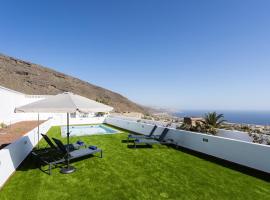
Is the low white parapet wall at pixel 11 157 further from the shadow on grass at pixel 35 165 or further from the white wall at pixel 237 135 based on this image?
the white wall at pixel 237 135

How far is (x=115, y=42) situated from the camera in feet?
96.4

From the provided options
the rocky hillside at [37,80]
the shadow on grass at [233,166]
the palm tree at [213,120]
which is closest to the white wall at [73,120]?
the palm tree at [213,120]

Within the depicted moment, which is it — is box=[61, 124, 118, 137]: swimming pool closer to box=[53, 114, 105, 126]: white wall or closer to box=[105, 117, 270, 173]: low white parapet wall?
box=[53, 114, 105, 126]: white wall

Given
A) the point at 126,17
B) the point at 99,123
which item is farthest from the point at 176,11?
the point at 99,123

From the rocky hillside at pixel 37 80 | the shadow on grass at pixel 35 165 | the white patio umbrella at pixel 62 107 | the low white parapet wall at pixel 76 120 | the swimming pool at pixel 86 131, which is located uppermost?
the rocky hillside at pixel 37 80

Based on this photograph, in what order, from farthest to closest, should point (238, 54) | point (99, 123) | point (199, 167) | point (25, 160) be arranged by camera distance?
point (99, 123) < point (238, 54) < point (25, 160) < point (199, 167)

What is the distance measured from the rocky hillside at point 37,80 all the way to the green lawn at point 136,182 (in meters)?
43.9

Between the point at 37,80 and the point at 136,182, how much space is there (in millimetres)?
70911

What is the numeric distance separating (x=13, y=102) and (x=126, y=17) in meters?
15.8

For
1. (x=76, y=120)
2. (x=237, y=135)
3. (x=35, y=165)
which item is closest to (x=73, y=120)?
(x=76, y=120)

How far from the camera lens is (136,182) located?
487cm

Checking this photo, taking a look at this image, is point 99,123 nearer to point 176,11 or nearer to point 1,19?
point 176,11

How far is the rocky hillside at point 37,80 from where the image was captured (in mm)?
56594

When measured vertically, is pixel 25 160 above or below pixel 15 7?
below
